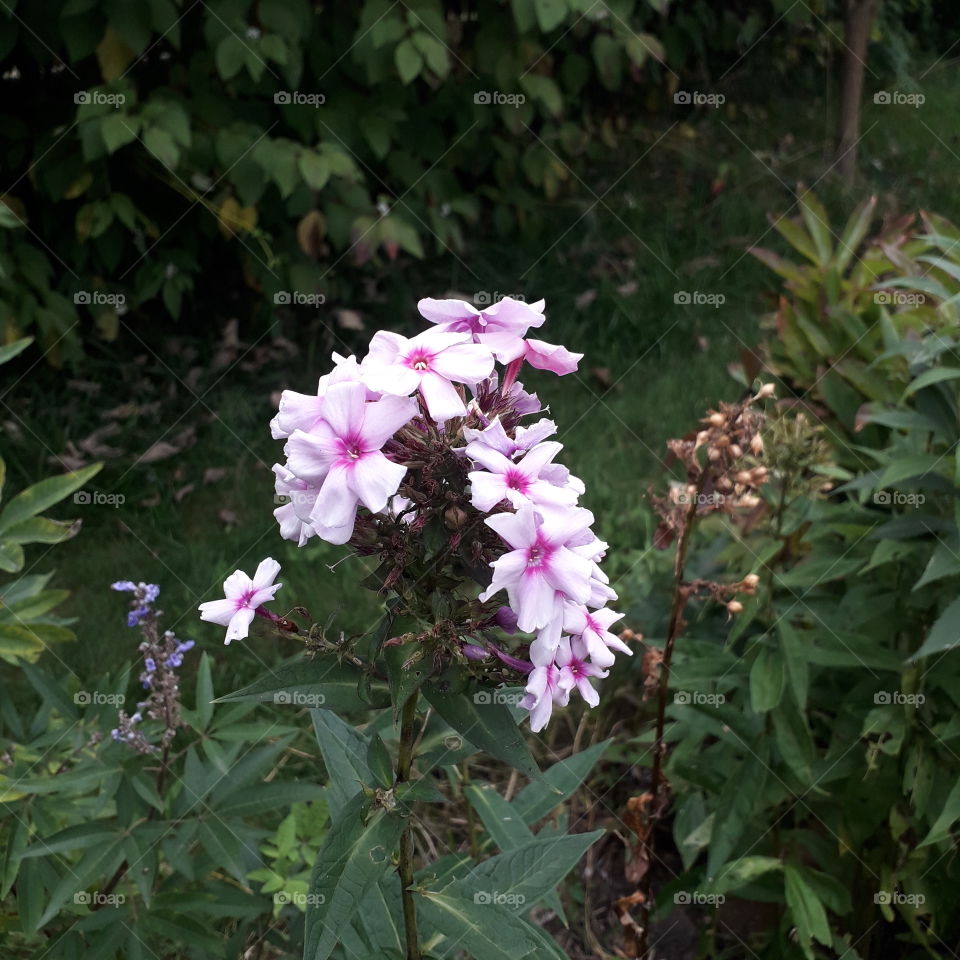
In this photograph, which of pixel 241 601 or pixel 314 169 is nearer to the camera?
pixel 241 601

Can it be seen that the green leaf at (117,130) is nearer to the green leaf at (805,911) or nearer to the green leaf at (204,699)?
the green leaf at (204,699)

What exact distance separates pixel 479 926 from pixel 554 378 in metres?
3.00

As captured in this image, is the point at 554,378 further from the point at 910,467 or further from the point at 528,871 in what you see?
the point at 528,871

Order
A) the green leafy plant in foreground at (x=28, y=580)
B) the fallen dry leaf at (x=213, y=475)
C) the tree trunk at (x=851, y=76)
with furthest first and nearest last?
1. the tree trunk at (x=851, y=76)
2. the fallen dry leaf at (x=213, y=475)
3. the green leafy plant in foreground at (x=28, y=580)

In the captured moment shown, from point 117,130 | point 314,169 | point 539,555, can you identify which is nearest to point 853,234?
point 314,169

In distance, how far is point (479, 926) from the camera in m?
1.36

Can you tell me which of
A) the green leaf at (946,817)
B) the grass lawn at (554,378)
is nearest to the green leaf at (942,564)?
the green leaf at (946,817)

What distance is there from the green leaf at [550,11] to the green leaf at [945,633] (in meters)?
2.45

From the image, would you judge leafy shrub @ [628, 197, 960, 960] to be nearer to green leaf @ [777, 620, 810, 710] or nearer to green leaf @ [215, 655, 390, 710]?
green leaf @ [777, 620, 810, 710]

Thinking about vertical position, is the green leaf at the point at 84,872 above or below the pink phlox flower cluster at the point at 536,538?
below

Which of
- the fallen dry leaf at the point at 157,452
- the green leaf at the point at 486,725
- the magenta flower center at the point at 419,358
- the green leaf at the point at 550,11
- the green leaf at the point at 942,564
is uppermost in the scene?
the magenta flower center at the point at 419,358

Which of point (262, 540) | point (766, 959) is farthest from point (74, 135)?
point (766, 959)

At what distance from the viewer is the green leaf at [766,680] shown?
82.0 inches

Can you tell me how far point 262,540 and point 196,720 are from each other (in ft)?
4.56
